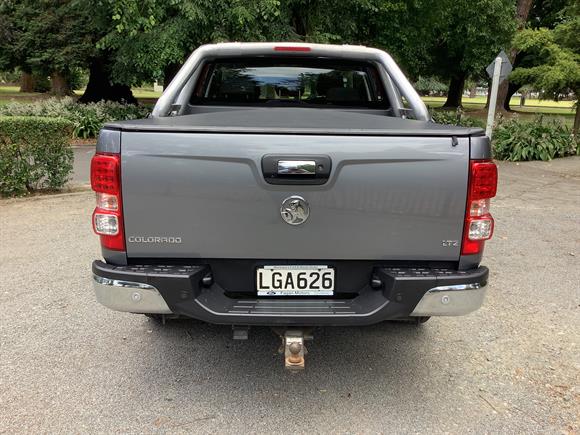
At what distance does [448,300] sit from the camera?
2635 millimetres

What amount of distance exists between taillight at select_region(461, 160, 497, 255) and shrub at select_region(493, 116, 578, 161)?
12.2 m

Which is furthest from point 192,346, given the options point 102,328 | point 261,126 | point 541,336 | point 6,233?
point 6,233

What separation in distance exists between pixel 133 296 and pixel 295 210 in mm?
932

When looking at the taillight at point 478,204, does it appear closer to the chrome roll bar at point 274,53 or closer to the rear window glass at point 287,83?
the chrome roll bar at point 274,53

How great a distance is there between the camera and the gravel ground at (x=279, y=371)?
2838mm

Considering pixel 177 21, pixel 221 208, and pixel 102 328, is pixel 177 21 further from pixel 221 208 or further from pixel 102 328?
pixel 221 208

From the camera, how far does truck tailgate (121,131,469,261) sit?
2.54m

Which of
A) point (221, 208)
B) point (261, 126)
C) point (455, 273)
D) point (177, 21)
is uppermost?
point (177, 21)

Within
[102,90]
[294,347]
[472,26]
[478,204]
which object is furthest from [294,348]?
[102,90]

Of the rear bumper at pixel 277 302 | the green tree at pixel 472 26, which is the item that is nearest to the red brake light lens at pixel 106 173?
the rear bumper at pixel 277 302

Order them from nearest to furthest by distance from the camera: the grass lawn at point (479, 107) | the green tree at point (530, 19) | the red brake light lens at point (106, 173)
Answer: the red brake light lens at point (106, 173), the green tree at point (530, 19), the grass lawn at point (479, 107)

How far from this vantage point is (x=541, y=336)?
3908 mm

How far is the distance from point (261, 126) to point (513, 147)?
1283 centimetres

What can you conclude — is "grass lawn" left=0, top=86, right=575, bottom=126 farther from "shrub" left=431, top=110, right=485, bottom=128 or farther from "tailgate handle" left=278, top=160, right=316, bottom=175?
"tailgate handle" left=278, top=160, right=316, bottom=175
